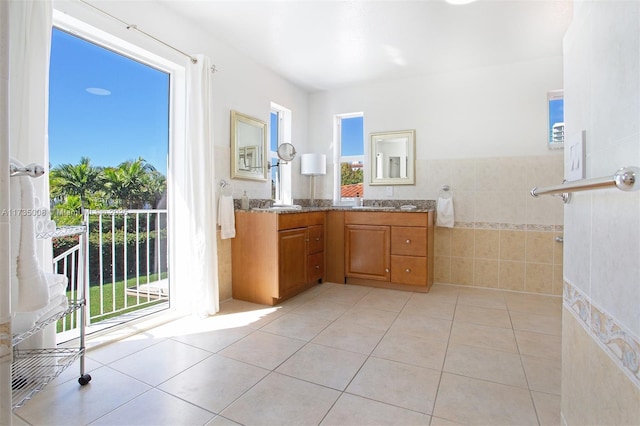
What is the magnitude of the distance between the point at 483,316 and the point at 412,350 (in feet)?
3.21

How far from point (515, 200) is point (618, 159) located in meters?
2.97

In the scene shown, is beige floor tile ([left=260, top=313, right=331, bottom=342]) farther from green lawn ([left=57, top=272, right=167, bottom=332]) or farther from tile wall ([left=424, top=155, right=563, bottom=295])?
tile wall ([left=424, top=155, right=563, bottom=295])

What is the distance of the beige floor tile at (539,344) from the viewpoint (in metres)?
1.94

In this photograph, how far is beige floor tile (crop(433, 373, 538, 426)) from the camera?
1.35m

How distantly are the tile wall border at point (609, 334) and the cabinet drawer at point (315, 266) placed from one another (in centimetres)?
248

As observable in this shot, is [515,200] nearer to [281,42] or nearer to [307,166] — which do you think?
[307,166]

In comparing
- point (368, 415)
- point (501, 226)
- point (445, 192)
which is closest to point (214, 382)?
point (368, 415)

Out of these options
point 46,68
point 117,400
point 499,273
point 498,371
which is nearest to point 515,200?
point 499,273

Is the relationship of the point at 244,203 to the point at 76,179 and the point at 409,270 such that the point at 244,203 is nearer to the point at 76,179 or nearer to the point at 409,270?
the point at 76,179

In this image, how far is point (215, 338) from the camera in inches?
84.9

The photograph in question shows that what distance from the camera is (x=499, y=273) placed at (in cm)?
340

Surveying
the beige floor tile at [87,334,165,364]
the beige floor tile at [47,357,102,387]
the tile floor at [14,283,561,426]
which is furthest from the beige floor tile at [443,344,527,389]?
the beige floor tile at [47,357,102,387]

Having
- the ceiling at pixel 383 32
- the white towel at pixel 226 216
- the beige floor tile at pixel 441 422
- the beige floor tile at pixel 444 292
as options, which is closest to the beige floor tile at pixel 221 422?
the beige floor tile at pixel 441 422

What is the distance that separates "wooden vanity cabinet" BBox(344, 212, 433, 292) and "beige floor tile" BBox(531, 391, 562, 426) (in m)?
1.70
